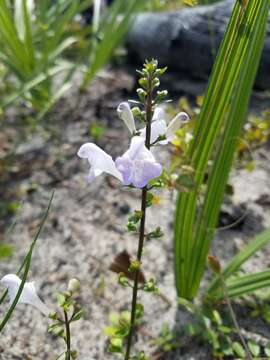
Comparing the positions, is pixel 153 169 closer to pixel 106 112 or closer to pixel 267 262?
pixel 267 262

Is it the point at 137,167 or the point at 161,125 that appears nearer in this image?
the point at 137,167

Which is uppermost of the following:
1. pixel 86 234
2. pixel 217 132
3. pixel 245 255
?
pixel 217 132

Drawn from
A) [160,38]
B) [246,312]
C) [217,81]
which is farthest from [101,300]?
[160,38]

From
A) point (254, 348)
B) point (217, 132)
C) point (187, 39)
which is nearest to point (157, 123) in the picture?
point (217, 132)

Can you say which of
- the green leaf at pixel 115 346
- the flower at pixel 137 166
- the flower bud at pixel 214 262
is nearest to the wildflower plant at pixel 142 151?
the flower at pixel 137 166

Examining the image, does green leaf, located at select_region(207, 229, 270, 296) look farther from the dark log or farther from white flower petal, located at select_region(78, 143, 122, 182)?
the dark log

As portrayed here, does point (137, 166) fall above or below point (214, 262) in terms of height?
above

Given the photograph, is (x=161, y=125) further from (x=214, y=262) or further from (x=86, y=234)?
(x=86, y=234)

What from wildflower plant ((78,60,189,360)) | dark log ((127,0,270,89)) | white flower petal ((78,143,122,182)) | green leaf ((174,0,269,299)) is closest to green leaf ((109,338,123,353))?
wildflower plant ((78,60,189,360))
